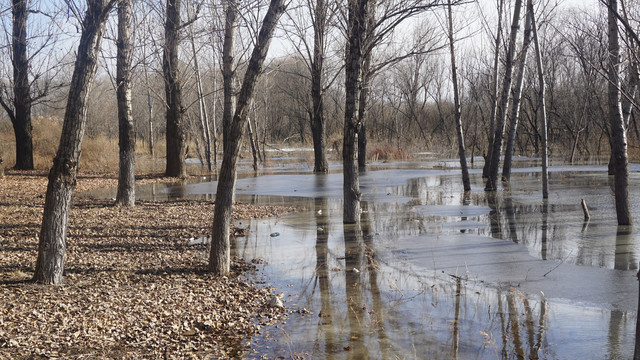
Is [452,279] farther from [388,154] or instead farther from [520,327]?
[388,154]

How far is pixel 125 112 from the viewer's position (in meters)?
11.4

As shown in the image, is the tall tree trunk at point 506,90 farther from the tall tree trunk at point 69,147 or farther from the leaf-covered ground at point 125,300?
the tall tree trunk at point 69,147

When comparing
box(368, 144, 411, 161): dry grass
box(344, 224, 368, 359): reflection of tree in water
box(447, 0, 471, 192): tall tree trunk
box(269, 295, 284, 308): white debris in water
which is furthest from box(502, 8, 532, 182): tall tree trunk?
box(368, 144, 411, 161): dry grass

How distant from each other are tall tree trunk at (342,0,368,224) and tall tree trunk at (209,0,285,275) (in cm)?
346

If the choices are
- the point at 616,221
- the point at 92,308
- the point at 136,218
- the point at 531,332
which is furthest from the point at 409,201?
the point at 92,308

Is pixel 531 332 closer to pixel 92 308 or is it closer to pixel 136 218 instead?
pixel 92 308

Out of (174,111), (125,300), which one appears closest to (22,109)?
(174,111)

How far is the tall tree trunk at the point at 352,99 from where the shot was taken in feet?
30.4

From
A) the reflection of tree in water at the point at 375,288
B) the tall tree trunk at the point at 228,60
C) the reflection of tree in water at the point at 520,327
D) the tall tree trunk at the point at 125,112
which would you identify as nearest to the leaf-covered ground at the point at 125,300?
the reflection of tree in water at the point at 375,288

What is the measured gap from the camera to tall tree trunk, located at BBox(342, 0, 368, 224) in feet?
30.4

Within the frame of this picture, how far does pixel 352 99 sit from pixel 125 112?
207 inches

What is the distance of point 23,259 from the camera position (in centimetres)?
662

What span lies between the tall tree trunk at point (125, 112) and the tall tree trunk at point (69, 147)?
5382 millimetres

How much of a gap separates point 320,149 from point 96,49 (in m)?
18.2
